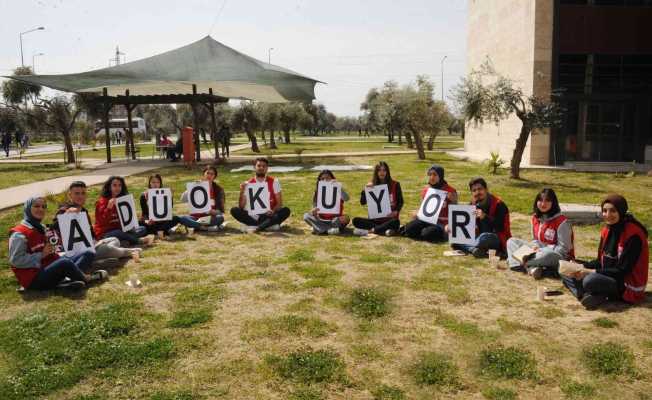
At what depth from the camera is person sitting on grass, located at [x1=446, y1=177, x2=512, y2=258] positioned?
7574 millimetres

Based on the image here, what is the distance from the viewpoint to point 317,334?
16.1 ft

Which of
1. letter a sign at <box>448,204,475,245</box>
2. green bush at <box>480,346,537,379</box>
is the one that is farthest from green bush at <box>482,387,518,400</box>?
letter a sign at <box>448,204,475,245</box>

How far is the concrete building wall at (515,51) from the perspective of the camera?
2091cm

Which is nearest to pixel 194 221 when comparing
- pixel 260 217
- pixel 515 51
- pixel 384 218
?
pixel 260 217

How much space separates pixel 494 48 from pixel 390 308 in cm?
2378

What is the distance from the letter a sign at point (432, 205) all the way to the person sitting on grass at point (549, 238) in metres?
1.92

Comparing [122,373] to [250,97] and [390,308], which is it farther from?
[250,97]

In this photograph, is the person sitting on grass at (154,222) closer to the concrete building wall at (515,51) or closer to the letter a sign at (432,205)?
the letter a sign at (432,205)

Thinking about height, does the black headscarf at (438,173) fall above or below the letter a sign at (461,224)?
above

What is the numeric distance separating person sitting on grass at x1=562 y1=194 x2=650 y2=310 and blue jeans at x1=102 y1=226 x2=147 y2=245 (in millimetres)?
6474

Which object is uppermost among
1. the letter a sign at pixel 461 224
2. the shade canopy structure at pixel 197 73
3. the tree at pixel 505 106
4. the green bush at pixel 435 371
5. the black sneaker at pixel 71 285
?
the shade canopy structure at pixel 197 73

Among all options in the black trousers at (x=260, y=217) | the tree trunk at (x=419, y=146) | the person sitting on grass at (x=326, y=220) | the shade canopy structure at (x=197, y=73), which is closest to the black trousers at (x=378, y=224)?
the person sitting on grass at (x=326, y=220)

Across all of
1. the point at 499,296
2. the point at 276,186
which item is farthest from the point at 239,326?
the point at 276,186

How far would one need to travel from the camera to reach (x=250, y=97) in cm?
2580
